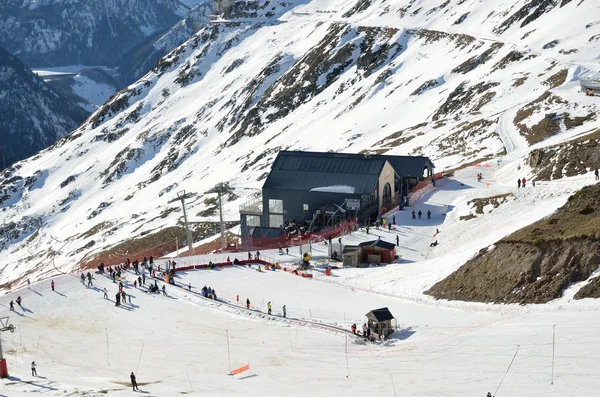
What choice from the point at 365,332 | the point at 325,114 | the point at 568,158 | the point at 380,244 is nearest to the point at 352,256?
the point at 380,244

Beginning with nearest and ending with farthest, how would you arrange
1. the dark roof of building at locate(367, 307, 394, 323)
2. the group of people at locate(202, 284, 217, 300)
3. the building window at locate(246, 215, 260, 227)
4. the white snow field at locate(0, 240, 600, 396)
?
1. the white snow field at locate(0, 240, 600, 396)
2. the dark roof of building at locate(367, 307, 394, 323)
3. the group of people at locate(202, 284, 217, 300)
4. the building window at locate(246, 215, 260, 227)

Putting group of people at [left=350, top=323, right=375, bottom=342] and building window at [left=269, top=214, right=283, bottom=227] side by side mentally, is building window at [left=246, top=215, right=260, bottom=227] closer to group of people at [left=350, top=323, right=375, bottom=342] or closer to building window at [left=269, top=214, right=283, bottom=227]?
building window at [left=269, top=214, right=283, bottom=227]

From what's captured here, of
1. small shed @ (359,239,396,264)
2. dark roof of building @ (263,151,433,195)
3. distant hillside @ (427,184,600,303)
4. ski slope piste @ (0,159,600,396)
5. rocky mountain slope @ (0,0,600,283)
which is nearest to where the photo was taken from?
ski slope piste @ (0,159,600,396)

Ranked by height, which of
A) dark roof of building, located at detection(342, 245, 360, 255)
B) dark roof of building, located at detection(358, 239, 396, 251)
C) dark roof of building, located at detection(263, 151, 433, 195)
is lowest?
dark roof of building, located at detection(342, 245, 360, 255)

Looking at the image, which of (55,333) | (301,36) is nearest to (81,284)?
(55,333)

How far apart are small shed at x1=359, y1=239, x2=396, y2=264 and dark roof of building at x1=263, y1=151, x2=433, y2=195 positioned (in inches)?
445

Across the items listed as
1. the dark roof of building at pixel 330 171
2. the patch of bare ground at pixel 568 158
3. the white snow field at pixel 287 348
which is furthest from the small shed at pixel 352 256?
the patch of bare ground at pixel 568 158

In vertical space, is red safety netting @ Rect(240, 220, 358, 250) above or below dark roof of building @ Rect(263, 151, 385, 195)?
below

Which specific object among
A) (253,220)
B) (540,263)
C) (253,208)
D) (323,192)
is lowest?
(253,220)

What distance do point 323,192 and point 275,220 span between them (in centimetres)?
583

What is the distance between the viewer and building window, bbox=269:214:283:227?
73.2 meters

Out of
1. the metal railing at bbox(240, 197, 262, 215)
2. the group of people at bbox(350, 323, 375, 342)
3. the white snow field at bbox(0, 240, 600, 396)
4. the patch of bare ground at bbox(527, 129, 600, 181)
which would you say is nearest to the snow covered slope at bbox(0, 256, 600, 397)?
the white snow field at bbox(0, 240, 600, 396)

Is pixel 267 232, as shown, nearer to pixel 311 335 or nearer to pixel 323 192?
pixel 323 192

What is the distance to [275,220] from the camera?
7338 centimetres
